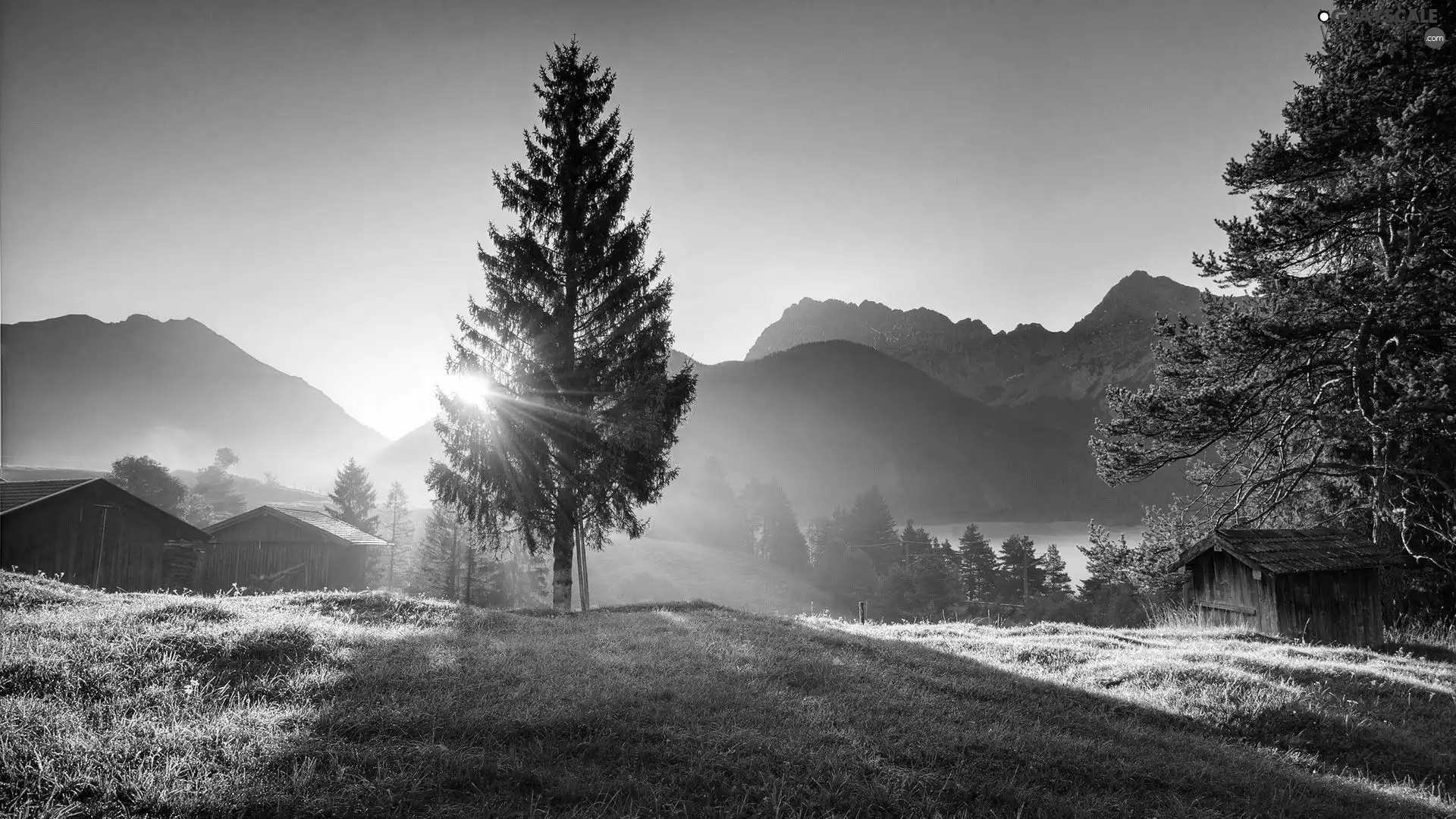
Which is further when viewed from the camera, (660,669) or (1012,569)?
(1012,569)

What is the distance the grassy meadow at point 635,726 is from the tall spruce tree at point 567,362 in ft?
21.9

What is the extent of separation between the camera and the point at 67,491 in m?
26.0

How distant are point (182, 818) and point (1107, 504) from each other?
19042cm

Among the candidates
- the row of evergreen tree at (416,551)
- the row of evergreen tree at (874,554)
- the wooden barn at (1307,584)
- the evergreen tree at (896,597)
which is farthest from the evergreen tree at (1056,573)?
the row of evergreen tree at (416,551)

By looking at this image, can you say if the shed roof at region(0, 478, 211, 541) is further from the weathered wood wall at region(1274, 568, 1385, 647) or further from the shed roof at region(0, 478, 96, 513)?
the weathered wood wall at region(1274, 568, 1385, 647)

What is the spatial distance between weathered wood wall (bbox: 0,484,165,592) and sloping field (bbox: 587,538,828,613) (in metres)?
31.7

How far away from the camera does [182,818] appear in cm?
362

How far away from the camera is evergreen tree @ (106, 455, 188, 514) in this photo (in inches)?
2158

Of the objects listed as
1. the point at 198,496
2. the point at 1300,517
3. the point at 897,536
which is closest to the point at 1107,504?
the point at 897,536

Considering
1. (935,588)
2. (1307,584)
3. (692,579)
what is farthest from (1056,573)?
(1307,584)

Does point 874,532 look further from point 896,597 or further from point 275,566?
point 275,566

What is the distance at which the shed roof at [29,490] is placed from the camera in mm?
24938

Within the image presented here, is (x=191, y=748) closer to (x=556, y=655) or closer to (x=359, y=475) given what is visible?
(x=556, y=655)

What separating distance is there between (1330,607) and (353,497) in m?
66.6
